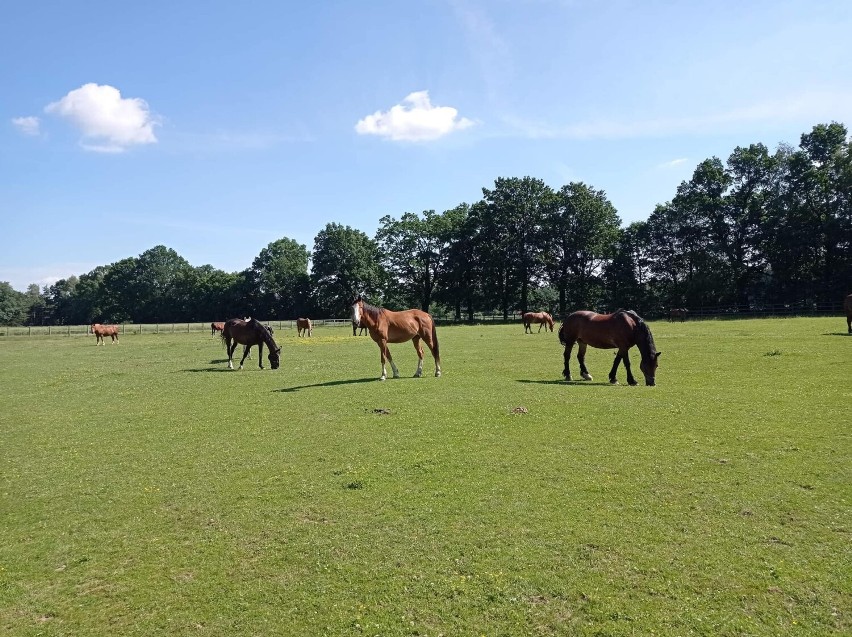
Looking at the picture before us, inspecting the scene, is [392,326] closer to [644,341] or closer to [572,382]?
[572,382]

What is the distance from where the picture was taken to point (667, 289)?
6844 cm

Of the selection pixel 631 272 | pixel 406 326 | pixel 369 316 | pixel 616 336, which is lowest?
pixel 616 336

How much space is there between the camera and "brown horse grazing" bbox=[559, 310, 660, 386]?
13953mm

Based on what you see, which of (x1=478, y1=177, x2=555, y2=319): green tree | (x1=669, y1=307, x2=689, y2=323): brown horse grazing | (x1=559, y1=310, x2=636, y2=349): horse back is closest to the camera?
(x1=559, y1=310, x2=636, y2=349): horse back

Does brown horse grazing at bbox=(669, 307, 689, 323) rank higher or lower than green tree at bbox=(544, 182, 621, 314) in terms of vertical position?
lower

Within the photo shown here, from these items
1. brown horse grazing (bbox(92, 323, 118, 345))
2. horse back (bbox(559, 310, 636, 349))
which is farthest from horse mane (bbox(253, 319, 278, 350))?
brown horse grazing (bbox(92, 323, 118, 345))

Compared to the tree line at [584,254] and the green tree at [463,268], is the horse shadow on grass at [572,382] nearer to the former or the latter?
the tree line at [584,254]

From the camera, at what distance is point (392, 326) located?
17.1 metres

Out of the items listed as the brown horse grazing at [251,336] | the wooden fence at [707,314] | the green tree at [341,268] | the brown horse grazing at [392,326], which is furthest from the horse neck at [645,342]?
the green tree at [341,268]

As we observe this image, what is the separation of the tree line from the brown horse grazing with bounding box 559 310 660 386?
5340 centimetres

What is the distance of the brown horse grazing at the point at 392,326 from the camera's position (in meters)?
16.7

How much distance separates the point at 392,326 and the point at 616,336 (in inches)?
270

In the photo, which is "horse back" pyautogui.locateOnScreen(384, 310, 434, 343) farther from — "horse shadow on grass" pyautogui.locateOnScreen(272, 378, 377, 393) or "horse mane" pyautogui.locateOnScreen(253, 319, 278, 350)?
"horse mane" pyautogui.locateOnScreen(253, 319, 278, 350)

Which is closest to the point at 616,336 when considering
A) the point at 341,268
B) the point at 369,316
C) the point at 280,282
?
the point at 369,316
